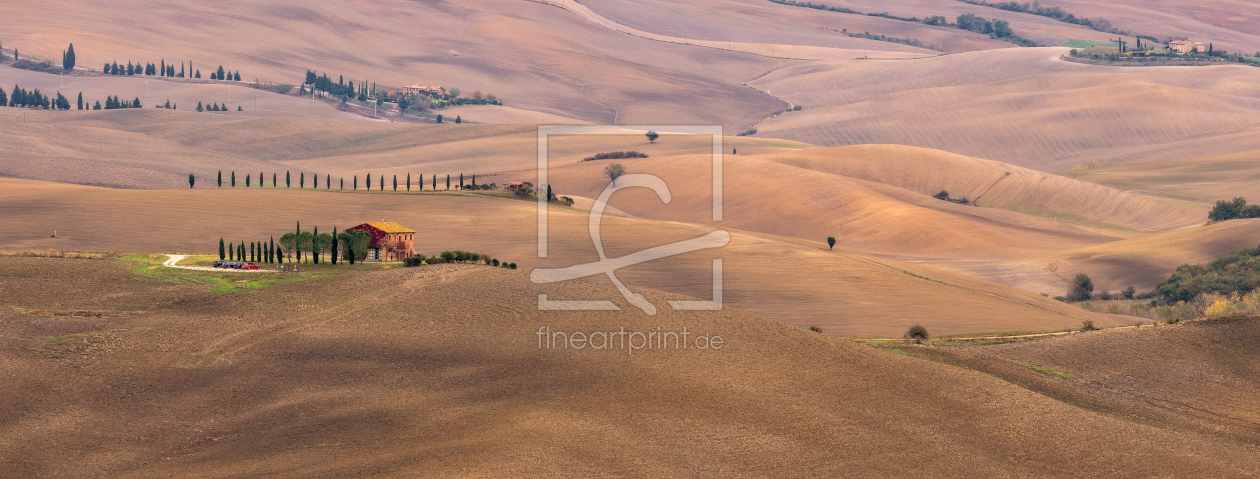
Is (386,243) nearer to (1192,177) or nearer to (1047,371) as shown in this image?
(1047,371)

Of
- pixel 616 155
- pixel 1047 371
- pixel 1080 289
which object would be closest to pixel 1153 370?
pixel 1047 371

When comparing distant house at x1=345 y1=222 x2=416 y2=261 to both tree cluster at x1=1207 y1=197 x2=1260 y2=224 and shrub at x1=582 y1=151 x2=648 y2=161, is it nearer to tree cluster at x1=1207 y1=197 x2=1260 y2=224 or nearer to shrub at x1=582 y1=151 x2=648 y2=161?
shrub at x1=582 y1=151 x2=648 y2=161

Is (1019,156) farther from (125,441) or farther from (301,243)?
(125,441)

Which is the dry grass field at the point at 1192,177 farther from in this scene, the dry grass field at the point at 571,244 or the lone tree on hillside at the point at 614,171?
the dry grass field at the point at 571,244

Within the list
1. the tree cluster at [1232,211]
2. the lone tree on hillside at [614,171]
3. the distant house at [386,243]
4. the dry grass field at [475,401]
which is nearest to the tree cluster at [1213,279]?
the tree cluster at [1232,211]

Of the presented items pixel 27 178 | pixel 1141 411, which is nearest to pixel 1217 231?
pixel 1141 411

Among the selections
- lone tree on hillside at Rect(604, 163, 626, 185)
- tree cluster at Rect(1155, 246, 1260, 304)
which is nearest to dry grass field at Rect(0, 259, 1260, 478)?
tree cluster at Rect(1155, 246, 1260, 304)

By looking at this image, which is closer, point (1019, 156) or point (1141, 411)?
point (1141, 411)
